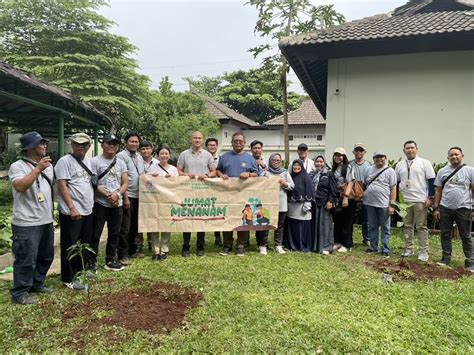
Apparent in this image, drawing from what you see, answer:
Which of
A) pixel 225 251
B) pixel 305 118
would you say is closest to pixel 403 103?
pixel 225 251

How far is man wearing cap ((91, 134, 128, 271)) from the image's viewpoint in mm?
4629

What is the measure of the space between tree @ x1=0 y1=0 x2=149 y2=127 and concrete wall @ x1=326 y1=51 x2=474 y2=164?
1334 cm

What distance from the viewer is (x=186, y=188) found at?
5.68m

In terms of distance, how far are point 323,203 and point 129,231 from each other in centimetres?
314

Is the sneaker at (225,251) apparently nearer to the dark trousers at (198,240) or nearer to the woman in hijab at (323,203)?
the dark trousers at (198,240)

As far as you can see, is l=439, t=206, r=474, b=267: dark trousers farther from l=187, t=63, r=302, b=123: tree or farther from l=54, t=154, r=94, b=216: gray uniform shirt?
l=187, t=63, r=302, b=123: tree

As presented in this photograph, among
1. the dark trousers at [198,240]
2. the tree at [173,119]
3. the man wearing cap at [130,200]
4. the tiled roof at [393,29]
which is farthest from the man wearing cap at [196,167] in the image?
the tree at [173,119]

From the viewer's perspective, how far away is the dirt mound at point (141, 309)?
10.9ft

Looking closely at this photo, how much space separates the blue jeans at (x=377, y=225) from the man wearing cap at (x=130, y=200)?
3816 millimetres

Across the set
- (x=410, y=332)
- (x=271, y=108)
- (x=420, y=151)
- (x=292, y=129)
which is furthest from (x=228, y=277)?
(x=271, y=108)

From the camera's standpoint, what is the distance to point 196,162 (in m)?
5.78

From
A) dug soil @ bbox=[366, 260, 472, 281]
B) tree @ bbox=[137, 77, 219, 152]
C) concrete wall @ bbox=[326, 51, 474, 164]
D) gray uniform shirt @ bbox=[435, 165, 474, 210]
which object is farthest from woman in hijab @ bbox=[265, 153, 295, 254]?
tree @ bbox=[137, 77, 219, 152]

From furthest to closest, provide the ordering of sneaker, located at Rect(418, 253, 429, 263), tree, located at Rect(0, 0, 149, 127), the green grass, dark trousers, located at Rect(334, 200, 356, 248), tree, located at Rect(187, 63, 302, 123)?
tree, located at Rect(187, 63, 302, 123) < tree, located at Rect(0, 0, 149, 127) < dark trousers, located at Rect(334, 200, 356, 248) < sneaker, located at Rect(418, 253, 429, 263) < the green grass

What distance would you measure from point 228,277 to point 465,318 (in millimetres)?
2638
